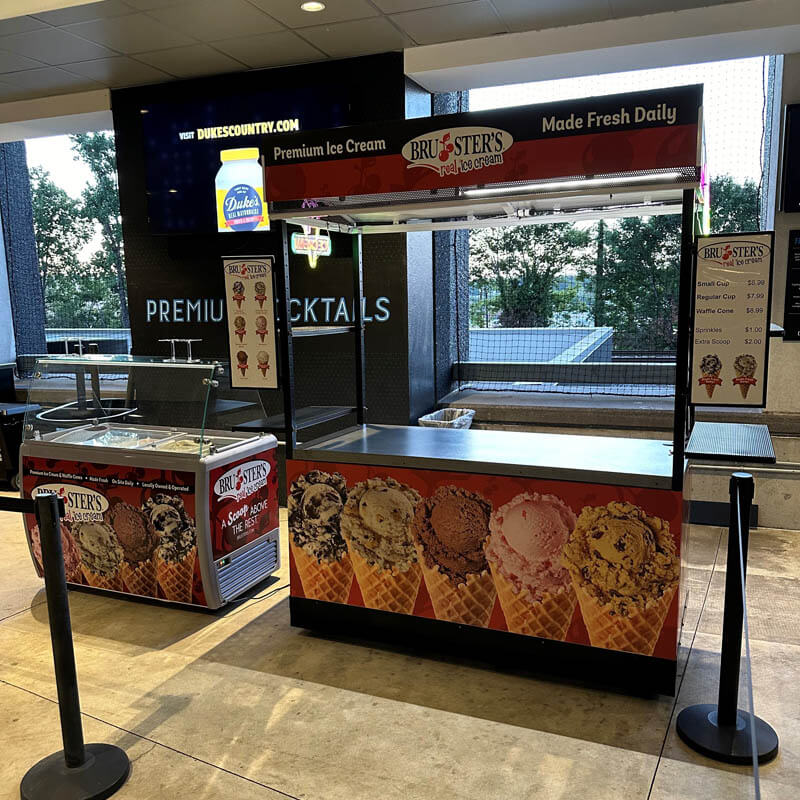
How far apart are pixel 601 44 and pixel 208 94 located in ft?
9.34

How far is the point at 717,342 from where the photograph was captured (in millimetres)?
2701

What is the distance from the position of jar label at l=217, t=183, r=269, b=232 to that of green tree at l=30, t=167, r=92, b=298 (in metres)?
3.15

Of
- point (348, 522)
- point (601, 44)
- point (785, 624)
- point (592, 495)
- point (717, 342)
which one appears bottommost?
point (785, 624)

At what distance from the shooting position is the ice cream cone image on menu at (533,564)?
2.83 meters

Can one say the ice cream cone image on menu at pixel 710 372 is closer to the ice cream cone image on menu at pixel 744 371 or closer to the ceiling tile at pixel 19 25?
the ice cream cone image on menu at pixel 744 371

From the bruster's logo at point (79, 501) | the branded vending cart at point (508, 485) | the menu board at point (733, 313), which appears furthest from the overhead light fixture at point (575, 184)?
the bruster's logo at point (79, 501)

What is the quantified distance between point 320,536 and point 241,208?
301 centimetres

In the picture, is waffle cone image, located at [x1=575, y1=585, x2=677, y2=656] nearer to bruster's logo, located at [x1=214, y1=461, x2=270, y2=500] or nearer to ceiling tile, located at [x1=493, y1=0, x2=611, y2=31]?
bruster's logo, located at [x1=214, y1=461, x2=270, y2=500]

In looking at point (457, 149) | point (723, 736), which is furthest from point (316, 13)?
point (723, 736)

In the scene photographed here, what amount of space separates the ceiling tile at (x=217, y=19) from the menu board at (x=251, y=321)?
5.15 ft

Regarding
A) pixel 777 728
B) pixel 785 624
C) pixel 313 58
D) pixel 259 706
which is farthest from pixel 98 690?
pixel 313 58

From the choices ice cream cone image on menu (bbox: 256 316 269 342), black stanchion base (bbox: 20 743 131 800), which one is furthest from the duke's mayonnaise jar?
black stanchion base (bbox: 20 743 131 800)

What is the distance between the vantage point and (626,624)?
2.77 metres

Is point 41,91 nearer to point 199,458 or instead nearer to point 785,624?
point 199,458
